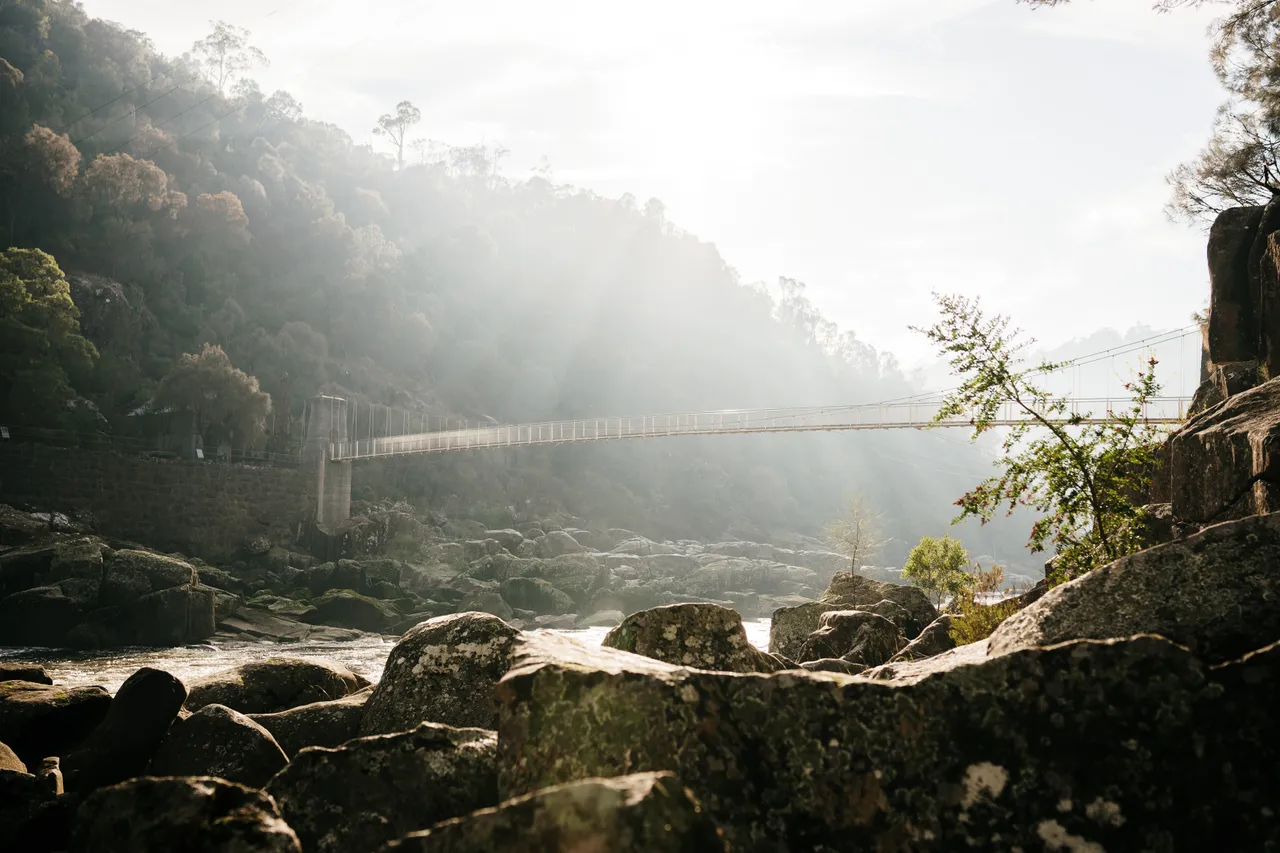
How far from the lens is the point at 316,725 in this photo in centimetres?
669

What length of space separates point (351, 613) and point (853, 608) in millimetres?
27564

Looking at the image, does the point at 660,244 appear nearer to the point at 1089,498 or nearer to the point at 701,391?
the point at 701,391

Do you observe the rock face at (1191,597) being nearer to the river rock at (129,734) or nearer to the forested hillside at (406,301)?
the river rock at (129,734)

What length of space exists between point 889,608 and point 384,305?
272ft

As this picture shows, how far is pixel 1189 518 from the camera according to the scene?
791 cm

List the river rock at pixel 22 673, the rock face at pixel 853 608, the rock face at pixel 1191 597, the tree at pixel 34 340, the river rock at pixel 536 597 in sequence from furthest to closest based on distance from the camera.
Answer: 1. the river rock at pixel 536 597
2. the tree at pixel 34 340
3. the rock face at pixel 853 608
4. the river rock at pixel 22 673
5. the rock face at pixel 1191 597

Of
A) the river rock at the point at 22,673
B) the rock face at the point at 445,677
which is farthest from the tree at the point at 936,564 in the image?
the rock face at the point at 445,677

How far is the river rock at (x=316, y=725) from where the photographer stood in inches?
257

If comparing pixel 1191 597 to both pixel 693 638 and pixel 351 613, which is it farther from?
pixel 351 613

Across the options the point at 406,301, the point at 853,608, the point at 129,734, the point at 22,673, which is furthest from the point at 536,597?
the point at 406,301

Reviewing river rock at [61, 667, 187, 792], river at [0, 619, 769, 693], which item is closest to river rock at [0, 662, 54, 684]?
river rock at [61, 667, 187, 792]

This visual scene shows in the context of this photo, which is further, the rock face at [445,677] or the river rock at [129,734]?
the river rock at [129,734]

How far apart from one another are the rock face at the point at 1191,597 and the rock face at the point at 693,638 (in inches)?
57.3

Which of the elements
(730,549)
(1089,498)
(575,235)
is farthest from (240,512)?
(575,235)
